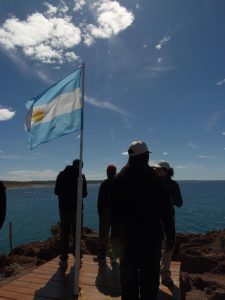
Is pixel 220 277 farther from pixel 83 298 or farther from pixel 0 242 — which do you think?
pixel 0 242

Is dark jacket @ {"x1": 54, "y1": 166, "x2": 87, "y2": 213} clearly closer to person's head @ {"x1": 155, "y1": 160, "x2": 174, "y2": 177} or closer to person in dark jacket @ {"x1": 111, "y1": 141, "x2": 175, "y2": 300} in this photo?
person's head @ {"x1": 155, "y1": 160, "x2": 174, "y2": 177}

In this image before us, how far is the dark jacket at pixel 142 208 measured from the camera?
167 inches

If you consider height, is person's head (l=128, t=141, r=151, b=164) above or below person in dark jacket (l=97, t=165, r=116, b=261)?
above

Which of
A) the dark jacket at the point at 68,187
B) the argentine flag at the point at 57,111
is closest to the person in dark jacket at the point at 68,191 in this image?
the dark jacket at the point at 68,187

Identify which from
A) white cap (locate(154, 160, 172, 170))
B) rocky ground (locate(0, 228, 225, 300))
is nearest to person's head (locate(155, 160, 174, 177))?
white cap (locate(154, 160, 172, 170))

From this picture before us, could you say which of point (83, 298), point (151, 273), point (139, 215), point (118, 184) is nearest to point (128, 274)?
point (151, 273)

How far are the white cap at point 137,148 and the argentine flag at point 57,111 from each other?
6.65ft

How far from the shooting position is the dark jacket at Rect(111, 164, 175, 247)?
4.23m

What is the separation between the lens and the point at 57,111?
653cm

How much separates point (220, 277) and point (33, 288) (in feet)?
23.7

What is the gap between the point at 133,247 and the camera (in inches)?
170

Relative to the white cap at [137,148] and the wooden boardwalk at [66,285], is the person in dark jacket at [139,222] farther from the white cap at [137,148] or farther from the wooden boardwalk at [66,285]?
the wooden boardwalk at [66,285]

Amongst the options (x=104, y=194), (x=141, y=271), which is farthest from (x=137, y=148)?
(x=104, y=194)

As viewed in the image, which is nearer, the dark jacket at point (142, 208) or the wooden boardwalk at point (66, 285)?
the dark jacket at point (142, 208)
